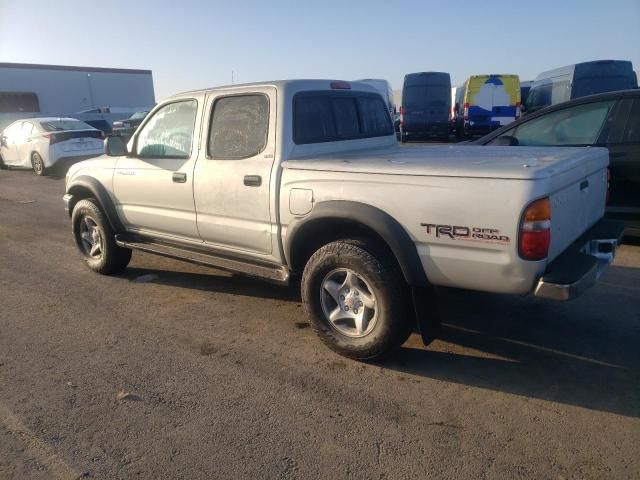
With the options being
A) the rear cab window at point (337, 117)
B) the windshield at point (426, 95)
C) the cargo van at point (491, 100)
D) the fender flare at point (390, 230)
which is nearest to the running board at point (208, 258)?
the fender flare at point (390, 230)

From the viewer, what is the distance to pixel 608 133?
5.71 metres

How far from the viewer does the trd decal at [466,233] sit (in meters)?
2.89

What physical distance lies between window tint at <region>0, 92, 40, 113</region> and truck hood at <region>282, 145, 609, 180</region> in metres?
37.3

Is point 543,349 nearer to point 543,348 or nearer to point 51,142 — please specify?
point 543,348

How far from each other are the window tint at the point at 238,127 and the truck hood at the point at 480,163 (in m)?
0.41

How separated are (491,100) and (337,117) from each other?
53.0 feet

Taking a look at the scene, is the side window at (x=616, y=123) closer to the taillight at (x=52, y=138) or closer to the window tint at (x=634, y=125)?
the window tint at (x=634, y=125)

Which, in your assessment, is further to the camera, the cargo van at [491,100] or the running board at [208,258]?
the cargo van at [491,100]

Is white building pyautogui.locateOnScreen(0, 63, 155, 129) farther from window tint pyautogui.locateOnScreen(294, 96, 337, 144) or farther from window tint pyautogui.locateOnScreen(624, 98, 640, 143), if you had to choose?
window tint pyautogui.locateOnScreen(624, 98, 640, 143)

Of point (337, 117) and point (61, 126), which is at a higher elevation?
point (337, 117)

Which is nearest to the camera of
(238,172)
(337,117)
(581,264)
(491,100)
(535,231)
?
(535,231)

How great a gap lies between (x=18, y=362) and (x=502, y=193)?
3.48m

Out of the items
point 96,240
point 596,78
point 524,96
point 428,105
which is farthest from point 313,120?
point 524,96

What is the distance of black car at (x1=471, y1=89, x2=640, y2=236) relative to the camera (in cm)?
550
